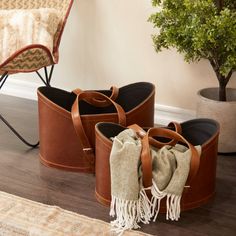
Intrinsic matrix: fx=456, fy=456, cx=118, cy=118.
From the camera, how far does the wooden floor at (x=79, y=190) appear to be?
1.63 m

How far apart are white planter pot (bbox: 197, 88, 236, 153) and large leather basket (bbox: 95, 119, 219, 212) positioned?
31cm

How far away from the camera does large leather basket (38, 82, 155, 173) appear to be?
75.7 inches

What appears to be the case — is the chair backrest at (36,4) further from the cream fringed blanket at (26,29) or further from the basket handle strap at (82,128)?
the basket handle strap at (82,128)

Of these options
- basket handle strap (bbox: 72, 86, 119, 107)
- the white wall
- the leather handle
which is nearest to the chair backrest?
the white wall

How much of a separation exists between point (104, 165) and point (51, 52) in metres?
0.83

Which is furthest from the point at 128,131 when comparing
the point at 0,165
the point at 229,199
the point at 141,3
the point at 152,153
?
the point at 141,3

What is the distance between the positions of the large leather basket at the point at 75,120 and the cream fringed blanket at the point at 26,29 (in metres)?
0.40

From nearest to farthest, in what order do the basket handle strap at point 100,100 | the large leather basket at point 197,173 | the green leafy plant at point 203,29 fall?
the large leather basket at point 197,173 < the green leafy plant at point 203,29 < the basket handle strap at point 100,100

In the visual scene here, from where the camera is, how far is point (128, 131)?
1754 millimetres

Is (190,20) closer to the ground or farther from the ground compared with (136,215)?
farther from the ground

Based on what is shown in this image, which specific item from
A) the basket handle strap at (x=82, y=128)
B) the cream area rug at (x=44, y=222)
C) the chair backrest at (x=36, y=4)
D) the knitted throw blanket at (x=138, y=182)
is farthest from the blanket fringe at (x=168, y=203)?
the chair backrest at (x=36, y=4)

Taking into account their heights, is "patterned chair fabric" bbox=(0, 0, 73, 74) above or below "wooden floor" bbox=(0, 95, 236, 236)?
above

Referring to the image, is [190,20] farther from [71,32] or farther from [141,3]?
[71,32]

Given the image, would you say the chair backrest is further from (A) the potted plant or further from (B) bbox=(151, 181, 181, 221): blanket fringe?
(B) bbox=(151, 181, 181, 221): blanket fringe
